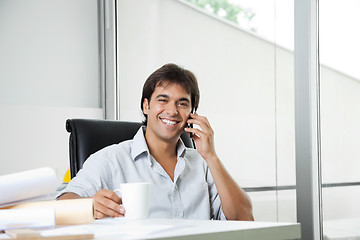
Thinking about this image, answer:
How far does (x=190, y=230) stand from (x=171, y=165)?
1.03 m

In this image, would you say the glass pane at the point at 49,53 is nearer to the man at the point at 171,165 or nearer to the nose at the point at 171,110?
the man at the point at 171,165

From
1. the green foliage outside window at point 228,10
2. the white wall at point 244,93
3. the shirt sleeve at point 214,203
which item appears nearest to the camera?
the shirt sleeve at point 214,203

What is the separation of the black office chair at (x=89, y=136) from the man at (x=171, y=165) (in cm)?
12

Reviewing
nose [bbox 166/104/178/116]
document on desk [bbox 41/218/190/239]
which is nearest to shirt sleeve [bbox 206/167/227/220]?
nose [bbox 166/104/178/116]

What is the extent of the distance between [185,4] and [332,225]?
5.77 ft

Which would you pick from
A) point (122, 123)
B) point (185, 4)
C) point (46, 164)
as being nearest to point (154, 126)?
point (122, 123)

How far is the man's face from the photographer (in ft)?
6.37

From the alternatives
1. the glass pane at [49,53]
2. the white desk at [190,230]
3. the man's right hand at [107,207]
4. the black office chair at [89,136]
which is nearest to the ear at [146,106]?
the black office chair at [89,136]

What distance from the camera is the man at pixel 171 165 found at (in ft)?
5.76

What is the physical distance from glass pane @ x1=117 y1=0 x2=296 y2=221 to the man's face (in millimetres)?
738

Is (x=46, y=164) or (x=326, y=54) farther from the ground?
(x=326, y=54)

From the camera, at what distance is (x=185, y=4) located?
3.28 m

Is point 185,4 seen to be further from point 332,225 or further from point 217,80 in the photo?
point 332,225

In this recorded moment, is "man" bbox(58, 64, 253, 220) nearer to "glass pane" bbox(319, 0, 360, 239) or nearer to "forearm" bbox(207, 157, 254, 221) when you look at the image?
"forearm" bbox(207, 157, 254, 221)
